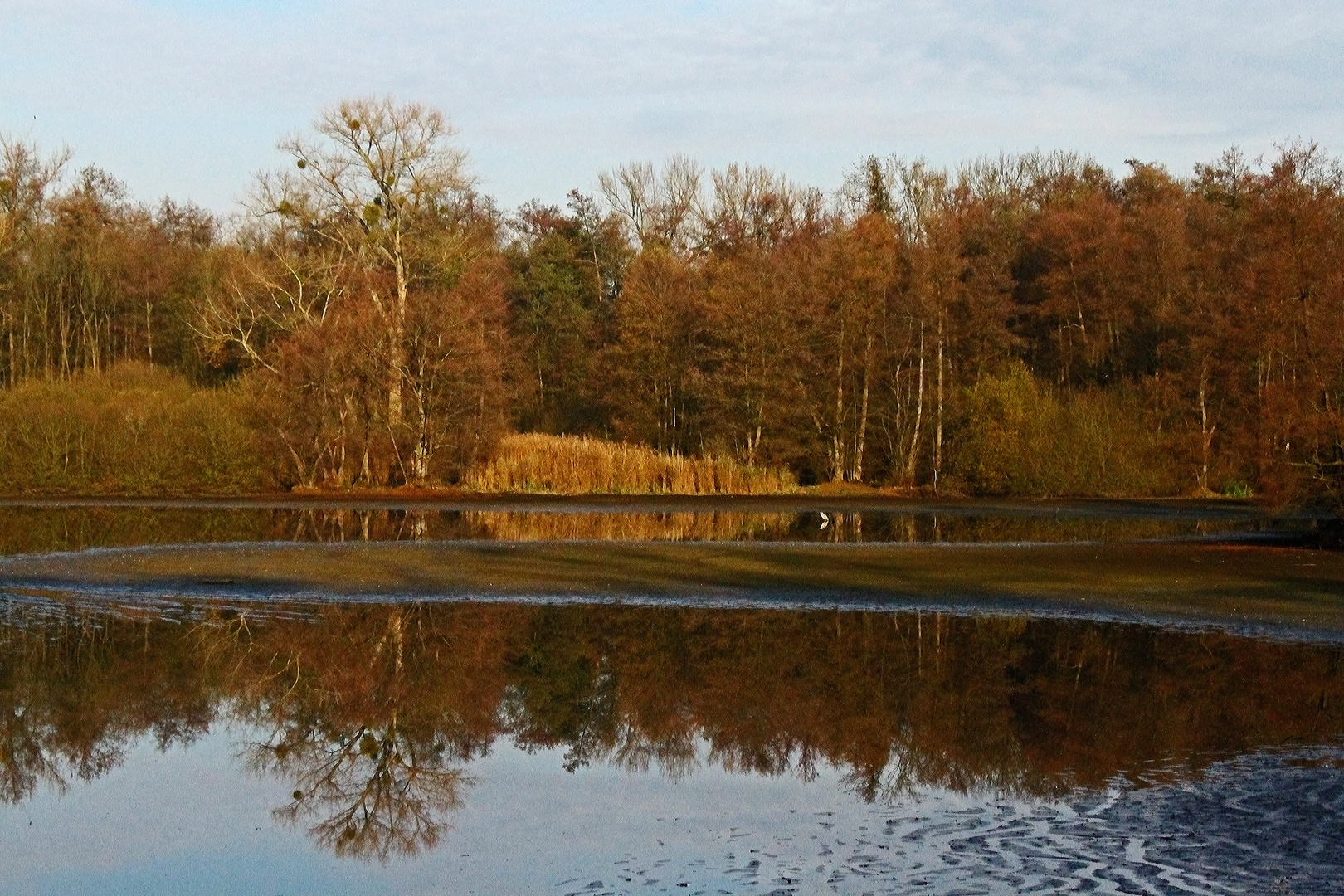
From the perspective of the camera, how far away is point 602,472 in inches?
1772

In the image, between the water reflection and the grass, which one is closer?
the water reflection

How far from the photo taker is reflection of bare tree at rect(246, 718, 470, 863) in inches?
357

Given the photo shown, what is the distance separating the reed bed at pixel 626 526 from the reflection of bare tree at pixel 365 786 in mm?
16368

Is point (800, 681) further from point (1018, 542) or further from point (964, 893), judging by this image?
point (1018, 542)

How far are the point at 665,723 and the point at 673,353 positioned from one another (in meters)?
42.2

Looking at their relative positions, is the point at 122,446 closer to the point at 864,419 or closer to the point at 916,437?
the point at 864,419

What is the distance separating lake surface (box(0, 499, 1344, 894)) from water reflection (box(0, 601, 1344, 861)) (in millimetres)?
53

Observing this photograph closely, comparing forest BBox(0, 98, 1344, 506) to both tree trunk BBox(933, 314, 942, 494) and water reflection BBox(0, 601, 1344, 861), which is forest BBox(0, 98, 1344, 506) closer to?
tree trunk BBox(933, 314, 942, 494)

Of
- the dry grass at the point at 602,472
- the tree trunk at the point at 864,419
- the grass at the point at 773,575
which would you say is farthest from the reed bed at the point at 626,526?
the tree trunk at the point at 864,419

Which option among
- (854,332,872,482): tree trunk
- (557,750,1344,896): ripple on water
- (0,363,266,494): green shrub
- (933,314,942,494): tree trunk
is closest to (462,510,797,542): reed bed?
(0,363,266,494): green shrub

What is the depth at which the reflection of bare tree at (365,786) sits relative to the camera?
9062 millimetres

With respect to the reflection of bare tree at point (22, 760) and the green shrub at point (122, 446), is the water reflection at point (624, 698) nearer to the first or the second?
the reflection of bare tree at point (22, 760)

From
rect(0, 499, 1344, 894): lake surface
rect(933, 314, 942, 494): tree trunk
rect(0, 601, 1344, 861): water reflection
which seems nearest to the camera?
rect(0, 499, 1344, 894): lake surface

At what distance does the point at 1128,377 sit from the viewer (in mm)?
51531
